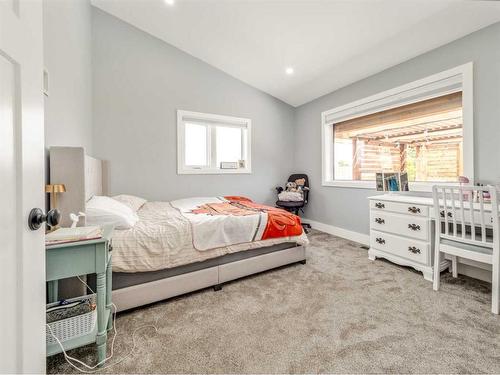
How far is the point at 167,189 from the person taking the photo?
3.60 metres

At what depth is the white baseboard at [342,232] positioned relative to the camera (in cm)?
327

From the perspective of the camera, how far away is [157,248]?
1729 mm

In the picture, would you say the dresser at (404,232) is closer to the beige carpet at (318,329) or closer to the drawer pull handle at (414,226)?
the drawer pull handle at (414,226)

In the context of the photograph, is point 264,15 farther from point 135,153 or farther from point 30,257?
point 30,257

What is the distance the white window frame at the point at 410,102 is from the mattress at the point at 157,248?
2358mm

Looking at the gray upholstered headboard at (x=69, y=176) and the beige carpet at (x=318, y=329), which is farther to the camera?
the gray upholstered headboard at (x=69, y=176)

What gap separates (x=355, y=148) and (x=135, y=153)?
3.45 meters

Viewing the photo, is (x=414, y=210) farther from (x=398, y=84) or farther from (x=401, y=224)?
(x=398, y=84)

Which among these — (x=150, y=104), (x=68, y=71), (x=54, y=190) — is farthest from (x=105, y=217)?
(x=150, y=104)

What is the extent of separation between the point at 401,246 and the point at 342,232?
1.25 meters

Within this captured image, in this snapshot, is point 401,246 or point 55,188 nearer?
point 55,188

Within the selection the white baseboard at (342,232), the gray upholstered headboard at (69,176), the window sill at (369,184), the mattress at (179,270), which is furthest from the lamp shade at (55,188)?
the white baseboard at (342,232)

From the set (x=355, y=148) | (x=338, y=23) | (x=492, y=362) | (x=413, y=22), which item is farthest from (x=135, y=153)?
(x=492, y=362)

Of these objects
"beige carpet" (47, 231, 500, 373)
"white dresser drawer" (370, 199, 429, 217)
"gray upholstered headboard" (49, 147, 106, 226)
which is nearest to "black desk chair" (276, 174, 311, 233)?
"white dresser drawer" (370, 199, 429, 217)
